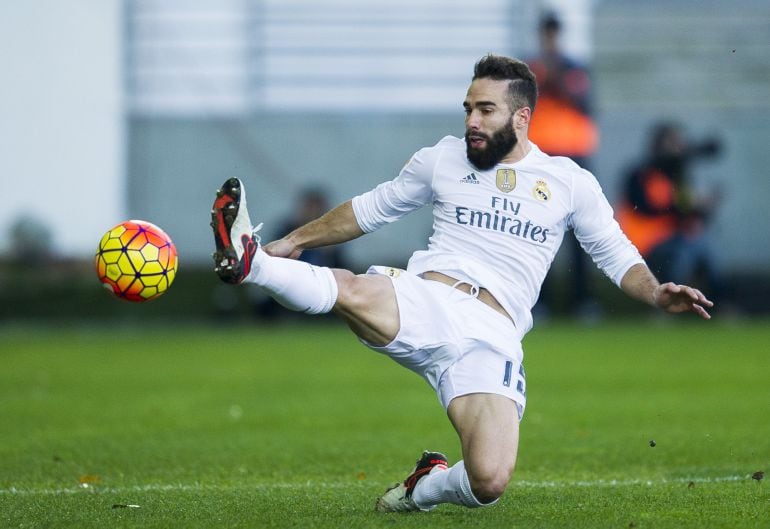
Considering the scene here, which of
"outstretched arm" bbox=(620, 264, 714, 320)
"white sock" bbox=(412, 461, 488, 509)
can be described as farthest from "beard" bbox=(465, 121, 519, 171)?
"white sock" bbox=(412, 461, 488, 509)

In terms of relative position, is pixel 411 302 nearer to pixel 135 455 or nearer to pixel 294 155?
pixel 135 455

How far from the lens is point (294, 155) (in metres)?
24.0

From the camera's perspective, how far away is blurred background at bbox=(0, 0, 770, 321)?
2084cm

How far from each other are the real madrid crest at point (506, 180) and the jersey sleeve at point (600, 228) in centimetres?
30

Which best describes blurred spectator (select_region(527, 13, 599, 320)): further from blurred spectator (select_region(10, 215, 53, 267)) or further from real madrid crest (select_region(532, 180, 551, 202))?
real madrid crest (select_region(532, 180, 551, 202))

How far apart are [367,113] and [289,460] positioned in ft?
55.5

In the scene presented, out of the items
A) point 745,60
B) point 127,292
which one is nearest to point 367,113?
point 745,60

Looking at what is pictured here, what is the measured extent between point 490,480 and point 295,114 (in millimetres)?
19413

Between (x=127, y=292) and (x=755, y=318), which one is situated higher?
(x=127, y=292)

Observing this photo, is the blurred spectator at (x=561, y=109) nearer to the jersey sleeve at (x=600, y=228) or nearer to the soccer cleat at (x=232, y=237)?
the jersey sleeve at (x=600, y=228)

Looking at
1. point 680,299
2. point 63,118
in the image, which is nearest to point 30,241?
point 63,118

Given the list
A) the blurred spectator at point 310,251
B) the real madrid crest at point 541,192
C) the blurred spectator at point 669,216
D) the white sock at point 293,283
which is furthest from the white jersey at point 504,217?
the blurred spectator at point 669,216

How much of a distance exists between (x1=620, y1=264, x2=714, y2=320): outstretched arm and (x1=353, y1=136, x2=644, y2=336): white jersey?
0.07m

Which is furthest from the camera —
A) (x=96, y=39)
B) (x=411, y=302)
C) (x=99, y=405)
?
(x=96, y=39)
